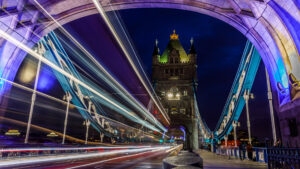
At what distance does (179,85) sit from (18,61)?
214ft

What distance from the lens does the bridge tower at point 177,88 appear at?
72744mm

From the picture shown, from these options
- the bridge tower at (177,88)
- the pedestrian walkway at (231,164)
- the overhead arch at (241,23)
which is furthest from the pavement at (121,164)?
the bridge tower at (177,88)

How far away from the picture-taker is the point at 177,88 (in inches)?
2972

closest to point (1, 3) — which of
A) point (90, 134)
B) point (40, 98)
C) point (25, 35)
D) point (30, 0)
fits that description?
point (30, 0)

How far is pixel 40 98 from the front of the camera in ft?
131

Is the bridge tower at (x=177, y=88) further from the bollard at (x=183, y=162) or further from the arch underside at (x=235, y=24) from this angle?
the bollard at (x=183, y=162)

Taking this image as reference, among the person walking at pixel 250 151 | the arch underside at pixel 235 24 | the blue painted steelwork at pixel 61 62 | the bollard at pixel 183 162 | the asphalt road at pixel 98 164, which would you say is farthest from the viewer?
the blue painted steelwork at pixel 61 62

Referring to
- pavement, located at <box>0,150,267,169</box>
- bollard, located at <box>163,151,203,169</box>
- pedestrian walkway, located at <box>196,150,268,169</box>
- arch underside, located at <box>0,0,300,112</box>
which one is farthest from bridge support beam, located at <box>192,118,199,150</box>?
bollard, located at <box>163,151,203,169</box>

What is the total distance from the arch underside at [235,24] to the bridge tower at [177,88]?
61.1 metres

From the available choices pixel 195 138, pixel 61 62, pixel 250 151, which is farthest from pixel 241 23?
pixel 195 138

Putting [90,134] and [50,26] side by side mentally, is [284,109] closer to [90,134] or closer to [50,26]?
[50,26]

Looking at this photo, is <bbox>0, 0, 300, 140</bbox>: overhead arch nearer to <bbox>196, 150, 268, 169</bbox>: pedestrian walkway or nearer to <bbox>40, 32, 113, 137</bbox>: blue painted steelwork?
<bbox>196, 150, 268, 169</bbox>: pedestrian walkway

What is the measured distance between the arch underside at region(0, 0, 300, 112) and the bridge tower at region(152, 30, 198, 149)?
6113cm

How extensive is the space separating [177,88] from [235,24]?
63776 mm
